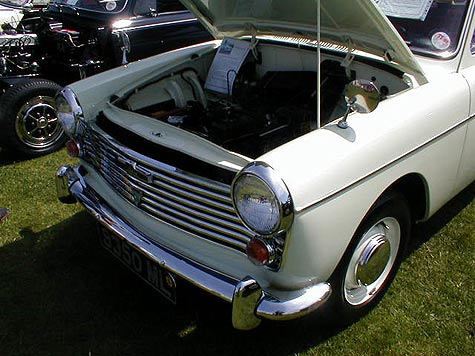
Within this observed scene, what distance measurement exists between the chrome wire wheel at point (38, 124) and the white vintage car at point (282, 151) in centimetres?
141

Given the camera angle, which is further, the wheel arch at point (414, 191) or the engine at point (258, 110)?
the engine at point (258, 110)

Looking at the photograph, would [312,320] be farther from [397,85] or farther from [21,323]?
[21,323]

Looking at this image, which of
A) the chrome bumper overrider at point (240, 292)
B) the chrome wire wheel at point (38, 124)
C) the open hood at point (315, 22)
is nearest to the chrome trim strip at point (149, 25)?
the chrome wire wheel at point (38, 124)

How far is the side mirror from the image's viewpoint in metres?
1.93

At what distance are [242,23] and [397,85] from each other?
108 centimetres

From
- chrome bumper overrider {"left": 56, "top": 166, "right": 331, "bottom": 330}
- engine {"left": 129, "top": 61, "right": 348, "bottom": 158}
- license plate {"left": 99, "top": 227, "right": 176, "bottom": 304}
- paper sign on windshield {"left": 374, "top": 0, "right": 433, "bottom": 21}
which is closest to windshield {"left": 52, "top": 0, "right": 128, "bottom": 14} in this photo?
engine {"left": 129, "top": 61, "right": 348, "bottom": 158}

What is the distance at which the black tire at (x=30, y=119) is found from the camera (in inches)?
155

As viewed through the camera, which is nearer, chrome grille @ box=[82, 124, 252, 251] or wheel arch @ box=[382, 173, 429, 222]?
chrome grille @ box=[82, 124, 252, 251]

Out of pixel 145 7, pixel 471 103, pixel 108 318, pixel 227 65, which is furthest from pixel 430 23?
pixel 145 7

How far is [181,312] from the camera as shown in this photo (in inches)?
97.1

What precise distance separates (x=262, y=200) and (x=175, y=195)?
0.49 metres

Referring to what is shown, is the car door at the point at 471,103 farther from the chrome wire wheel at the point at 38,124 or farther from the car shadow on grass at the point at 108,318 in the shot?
the chrome wire wheel at the point at 38,124

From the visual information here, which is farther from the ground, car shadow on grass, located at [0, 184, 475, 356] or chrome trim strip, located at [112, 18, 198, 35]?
chrome trim strip, located at [112, 18, 198, 35]

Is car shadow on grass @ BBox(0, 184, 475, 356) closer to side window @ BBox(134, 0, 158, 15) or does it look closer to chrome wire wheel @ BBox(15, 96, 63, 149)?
chrome wire wheel @ BBox(15, 96, 63, 149)
